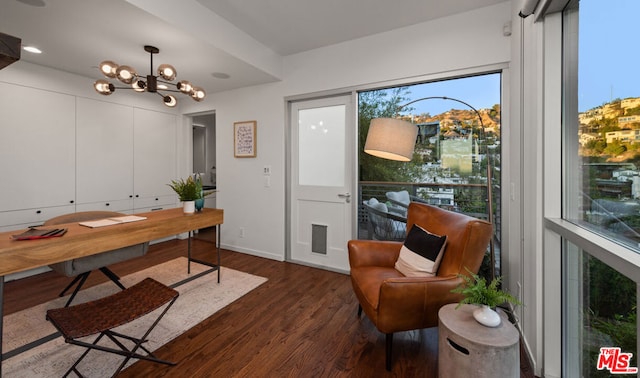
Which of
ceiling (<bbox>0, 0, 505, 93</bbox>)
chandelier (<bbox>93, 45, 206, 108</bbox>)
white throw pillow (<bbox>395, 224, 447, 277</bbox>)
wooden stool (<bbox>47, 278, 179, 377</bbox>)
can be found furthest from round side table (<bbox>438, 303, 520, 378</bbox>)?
chandelier (<bbox>93, 45, 206, 108</bbox>)

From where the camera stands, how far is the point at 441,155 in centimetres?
276

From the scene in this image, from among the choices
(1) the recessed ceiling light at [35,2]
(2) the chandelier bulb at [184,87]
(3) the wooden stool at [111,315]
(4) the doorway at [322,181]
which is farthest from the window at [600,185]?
(1) the recessed ceiling light at [35,2]

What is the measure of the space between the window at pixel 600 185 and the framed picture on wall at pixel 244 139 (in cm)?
331

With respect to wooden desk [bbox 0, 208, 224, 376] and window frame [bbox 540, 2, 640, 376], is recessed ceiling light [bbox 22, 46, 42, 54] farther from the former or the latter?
window frame [bbox 540, 2, 640, 376]

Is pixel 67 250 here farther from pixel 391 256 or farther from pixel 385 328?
pixel 391 256

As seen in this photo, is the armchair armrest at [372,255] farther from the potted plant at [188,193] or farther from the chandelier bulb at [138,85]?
the chandelier bulb at [138,85]

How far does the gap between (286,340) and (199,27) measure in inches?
111

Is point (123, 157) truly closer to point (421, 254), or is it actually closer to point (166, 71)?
point (166, 71)

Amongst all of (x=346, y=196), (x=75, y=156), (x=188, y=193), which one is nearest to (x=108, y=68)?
(x=188, y=193)

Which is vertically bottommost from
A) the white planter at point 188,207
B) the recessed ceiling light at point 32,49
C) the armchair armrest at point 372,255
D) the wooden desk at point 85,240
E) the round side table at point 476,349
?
the round side table at point 476,349

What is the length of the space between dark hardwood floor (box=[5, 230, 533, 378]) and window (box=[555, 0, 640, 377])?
1.94 feet

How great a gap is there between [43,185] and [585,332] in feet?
16.6

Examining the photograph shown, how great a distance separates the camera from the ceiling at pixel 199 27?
7.04 ft

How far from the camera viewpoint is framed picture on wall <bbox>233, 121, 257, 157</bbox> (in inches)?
151
